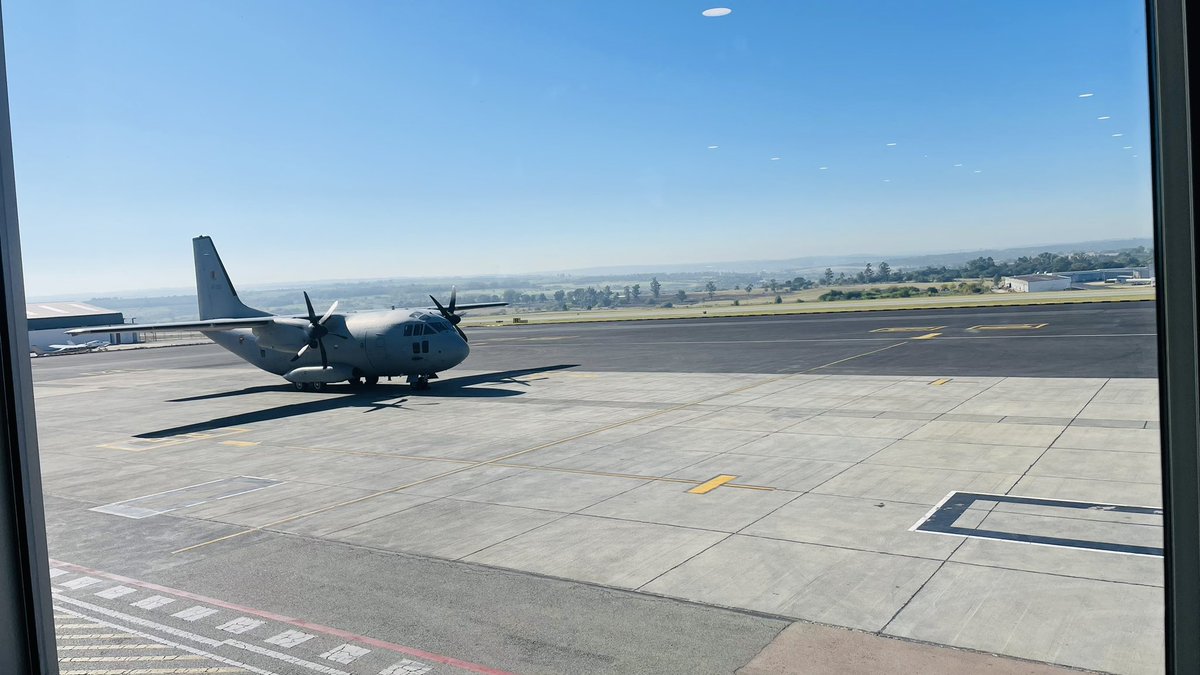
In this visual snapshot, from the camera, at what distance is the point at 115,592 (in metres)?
11.8

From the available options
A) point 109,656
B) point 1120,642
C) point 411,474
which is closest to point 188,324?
point 411,474

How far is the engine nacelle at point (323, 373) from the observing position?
113 feet

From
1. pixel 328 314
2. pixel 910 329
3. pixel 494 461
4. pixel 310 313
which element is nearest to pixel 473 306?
pixel 328 314

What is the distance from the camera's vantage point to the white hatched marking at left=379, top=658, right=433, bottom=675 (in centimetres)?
873

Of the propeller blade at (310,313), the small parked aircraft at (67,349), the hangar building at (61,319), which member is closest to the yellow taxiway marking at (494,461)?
the propeller blade at (310,313)

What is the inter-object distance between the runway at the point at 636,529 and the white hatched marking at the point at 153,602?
0.15 ft

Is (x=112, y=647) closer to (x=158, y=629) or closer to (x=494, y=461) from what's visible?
(x=158, y=629)

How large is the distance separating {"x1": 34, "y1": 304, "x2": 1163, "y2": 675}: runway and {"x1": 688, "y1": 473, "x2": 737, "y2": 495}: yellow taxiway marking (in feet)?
0.31

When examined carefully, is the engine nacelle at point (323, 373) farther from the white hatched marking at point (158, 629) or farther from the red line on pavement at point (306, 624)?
the white hatched marking at point (158, 629)

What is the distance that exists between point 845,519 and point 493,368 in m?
32.0

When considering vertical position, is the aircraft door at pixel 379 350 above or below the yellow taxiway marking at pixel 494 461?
above

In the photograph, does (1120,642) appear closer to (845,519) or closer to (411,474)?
(845,519)

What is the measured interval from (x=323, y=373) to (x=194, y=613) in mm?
24883

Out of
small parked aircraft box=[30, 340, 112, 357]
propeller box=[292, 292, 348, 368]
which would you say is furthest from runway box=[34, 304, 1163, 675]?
small parked aircraft box=[30, 340, 112, 357]
